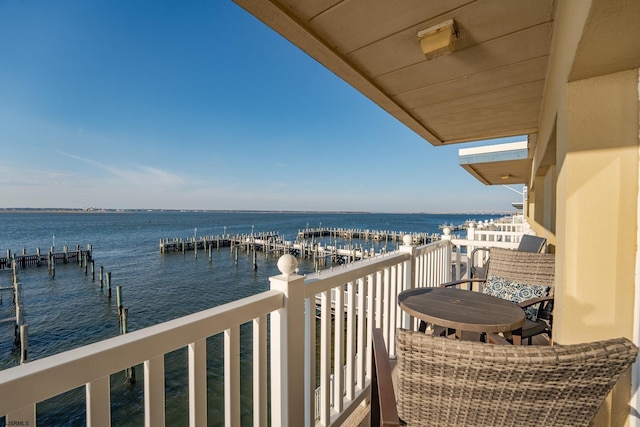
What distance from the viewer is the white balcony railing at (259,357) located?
66 centimetres

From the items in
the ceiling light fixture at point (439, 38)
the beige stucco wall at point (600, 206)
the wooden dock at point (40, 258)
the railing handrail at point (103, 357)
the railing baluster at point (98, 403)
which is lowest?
the wooden dock at point (40, 258)

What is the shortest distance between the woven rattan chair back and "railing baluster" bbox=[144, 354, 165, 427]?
112 inches

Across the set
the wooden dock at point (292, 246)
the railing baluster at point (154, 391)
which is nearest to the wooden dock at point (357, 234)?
the wooden dock at point (292, 246)

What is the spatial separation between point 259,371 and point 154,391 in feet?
1.50

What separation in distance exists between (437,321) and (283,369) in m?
0.94

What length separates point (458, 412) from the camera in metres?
0.88

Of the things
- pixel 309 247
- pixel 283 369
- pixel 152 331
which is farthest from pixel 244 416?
pixel 309 247

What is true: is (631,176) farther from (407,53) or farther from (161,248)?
(161,248)

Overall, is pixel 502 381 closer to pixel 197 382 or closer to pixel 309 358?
pixel 309 358

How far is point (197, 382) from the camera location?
100 cm

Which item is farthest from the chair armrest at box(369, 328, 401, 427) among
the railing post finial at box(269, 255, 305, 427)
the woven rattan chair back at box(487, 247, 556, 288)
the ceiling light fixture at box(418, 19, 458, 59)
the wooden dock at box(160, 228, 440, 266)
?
the wooden dock at box(160, 228, 440, 266)

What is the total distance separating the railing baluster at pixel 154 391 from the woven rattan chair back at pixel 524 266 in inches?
112

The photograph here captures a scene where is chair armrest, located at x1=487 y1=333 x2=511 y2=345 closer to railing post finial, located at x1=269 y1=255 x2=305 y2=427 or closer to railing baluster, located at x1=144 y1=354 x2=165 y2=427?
railing post finial, located at x1=269 y1=255 x2=305 y2=427

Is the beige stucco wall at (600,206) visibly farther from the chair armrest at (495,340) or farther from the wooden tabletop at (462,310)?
the chair armrest at (495,340)
